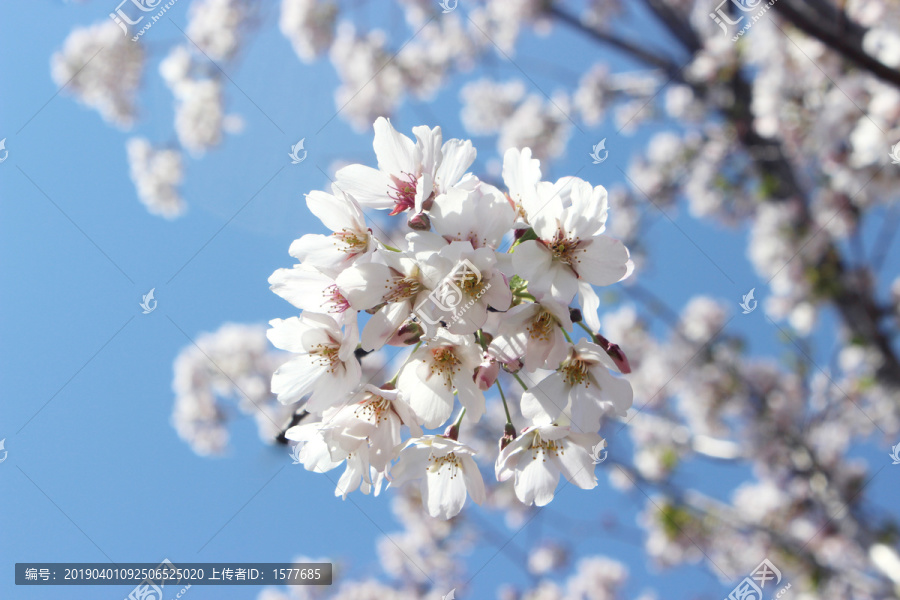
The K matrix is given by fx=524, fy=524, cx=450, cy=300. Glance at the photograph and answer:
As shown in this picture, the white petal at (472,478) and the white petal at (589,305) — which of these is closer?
the white petal at (589,305)

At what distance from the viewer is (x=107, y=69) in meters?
6.14

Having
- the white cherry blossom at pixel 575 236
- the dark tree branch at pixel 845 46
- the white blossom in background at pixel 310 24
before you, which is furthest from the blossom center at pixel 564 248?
the white blossom in background at pixel 310 24

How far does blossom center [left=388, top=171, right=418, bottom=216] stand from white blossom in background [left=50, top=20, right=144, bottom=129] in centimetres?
637

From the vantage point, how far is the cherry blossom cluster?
1.03m

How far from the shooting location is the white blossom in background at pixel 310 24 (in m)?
6.41

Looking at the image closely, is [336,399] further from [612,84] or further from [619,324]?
[612,84]

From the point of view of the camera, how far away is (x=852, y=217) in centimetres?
528

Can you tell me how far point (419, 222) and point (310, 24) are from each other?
6.48 meters

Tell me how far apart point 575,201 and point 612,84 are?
21.7 feet

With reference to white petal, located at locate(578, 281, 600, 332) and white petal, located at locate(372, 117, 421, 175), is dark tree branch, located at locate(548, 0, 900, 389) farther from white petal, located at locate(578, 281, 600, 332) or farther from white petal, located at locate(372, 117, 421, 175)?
white petal, located at locate(578, 281, 600, 332)

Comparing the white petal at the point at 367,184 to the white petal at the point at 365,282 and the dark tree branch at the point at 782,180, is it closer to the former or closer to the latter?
the white petal at the point at 365,282

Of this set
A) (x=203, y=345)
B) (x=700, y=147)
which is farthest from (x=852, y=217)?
(x=203, y=345)

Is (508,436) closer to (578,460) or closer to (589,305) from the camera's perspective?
(578,460)

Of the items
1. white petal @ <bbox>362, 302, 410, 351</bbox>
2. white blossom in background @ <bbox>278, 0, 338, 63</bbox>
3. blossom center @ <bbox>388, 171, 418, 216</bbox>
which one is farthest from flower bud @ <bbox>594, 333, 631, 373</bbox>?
white blossom in background @ <bbox>278, 0, 338, 63</bbox>
